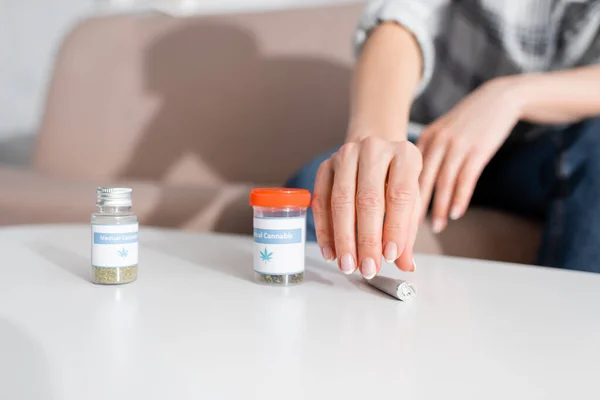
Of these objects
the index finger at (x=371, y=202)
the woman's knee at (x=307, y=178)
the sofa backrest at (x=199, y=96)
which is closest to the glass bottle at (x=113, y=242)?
the index finger at (x=371, y=202)

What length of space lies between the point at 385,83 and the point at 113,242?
0.46m

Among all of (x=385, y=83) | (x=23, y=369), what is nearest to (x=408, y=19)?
(x=385, y=83)

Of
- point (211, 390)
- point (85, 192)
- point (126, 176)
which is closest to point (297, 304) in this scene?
point (211, 390)

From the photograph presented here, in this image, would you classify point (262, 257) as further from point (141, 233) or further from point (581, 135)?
point (581, 135)

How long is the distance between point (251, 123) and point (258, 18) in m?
0.36

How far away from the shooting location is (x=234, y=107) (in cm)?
170

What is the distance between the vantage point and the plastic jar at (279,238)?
1.94ft

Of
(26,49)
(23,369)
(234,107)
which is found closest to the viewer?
(23,369)

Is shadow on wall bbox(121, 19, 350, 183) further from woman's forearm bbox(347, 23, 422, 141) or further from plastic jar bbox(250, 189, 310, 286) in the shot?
plastic jar bbox(250, 189, 310, 286)

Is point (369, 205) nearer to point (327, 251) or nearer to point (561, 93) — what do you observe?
point (327, 251)

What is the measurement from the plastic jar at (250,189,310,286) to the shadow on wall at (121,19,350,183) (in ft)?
3.27

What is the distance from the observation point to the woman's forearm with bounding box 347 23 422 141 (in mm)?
764

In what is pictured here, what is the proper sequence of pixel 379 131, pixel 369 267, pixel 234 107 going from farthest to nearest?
1. pixel 234 107
2. pixel 379 131
3. pixel 369 267

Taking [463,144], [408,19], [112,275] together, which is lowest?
[112,275]
